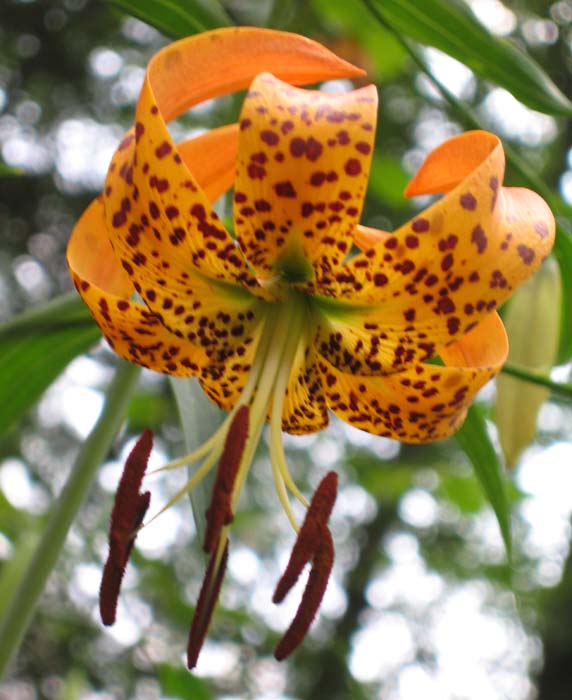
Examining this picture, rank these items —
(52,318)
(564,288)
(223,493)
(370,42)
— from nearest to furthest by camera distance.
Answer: (223,493) → (52,318) → (564,288) → (370,42)

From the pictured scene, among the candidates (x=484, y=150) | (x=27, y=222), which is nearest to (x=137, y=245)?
(x=484, y=150)

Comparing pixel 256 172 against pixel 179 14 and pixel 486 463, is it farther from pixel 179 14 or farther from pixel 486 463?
pixel 486 463

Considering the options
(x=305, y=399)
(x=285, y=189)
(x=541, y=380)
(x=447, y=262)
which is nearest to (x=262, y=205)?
(x=285, y=189)

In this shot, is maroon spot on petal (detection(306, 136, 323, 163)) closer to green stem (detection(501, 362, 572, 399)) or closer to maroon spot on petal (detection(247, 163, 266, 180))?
maroon spot on petal (detection(247, 163, 266, 180))

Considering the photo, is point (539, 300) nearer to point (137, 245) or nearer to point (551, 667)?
point (137, 245)

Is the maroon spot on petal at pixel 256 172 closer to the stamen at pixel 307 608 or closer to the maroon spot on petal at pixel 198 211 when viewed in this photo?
the maroon spot on petal at pixel 198 211

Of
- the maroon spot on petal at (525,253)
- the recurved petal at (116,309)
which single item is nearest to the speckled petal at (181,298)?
the recurved petal at (116,309)
